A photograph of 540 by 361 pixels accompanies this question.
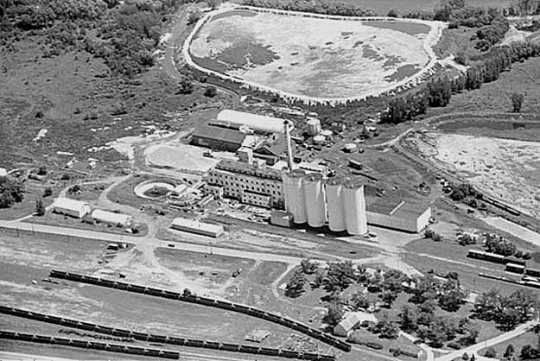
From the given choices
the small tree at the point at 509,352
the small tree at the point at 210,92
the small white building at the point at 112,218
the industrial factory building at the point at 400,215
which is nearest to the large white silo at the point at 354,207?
the industrial factory building at the point at 400,215

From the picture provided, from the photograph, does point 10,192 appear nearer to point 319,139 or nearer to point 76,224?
point 76,224

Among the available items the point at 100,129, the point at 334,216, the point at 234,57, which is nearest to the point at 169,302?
the point at 334,216

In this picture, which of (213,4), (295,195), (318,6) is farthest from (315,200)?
(213,4)

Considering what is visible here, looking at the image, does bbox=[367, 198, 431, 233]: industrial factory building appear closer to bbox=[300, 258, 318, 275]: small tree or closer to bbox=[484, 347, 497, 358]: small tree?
bbox=[300, 258, 318, 275]: small tree

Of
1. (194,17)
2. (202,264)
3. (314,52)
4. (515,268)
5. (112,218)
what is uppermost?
(194,17)

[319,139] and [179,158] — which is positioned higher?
[319,139]

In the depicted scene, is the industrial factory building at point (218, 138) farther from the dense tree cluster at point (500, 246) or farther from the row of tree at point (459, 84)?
the dense tree cluster at point (500, 246)

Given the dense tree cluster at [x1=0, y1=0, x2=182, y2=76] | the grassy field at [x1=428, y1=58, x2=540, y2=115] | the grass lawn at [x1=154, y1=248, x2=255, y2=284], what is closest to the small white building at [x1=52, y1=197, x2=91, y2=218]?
the grass lawn at [x1=154, y1=248, x2=255, y2=284]

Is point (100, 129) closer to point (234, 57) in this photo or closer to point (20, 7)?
point (234, 57)
